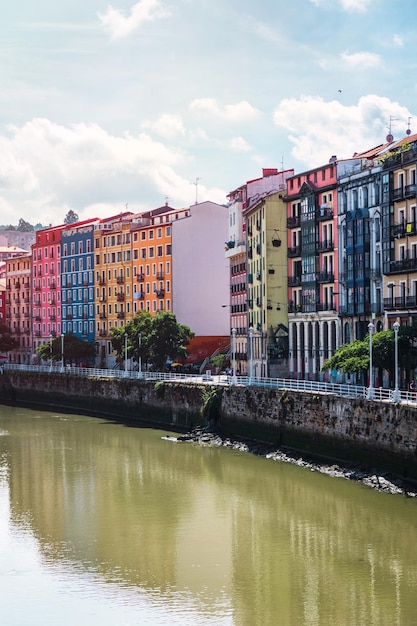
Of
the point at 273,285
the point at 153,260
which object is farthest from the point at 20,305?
the point at 273,285

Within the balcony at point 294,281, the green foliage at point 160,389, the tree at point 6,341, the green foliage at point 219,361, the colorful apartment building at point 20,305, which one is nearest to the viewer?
the green foliage at point 160,389

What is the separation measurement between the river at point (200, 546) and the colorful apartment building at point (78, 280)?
74.6m

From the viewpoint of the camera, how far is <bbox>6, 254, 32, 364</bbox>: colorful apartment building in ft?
503

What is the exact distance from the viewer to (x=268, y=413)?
6788 centimetres

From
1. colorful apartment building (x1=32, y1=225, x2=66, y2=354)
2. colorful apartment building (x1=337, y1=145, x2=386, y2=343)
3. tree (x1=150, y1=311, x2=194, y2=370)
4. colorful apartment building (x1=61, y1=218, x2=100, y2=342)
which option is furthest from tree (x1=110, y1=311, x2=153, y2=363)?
colorful apartment building (x1=32, y1=225, x2=66, y2=354)

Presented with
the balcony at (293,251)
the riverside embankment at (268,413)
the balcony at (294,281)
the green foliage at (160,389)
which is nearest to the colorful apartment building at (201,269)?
the riverside embankment at (268,413)

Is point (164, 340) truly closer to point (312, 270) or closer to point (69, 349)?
point (312, 270)

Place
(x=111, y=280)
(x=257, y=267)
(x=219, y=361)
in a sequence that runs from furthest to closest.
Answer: (x=111, y=280), (x=219, y=361), (x=257, y=267)

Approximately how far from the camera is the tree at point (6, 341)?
150875mm

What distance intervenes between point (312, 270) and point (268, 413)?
72.7 feet

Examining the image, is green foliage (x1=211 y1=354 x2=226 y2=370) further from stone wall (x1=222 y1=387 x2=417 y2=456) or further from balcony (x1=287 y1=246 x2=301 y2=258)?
stone wall (x1=222 y1=387 x2=417 y2=456)

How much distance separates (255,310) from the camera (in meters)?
98.9

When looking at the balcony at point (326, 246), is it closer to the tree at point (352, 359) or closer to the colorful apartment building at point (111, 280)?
the tree at point (352, 359)

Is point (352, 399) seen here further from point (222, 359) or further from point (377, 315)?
point (222, 359)
